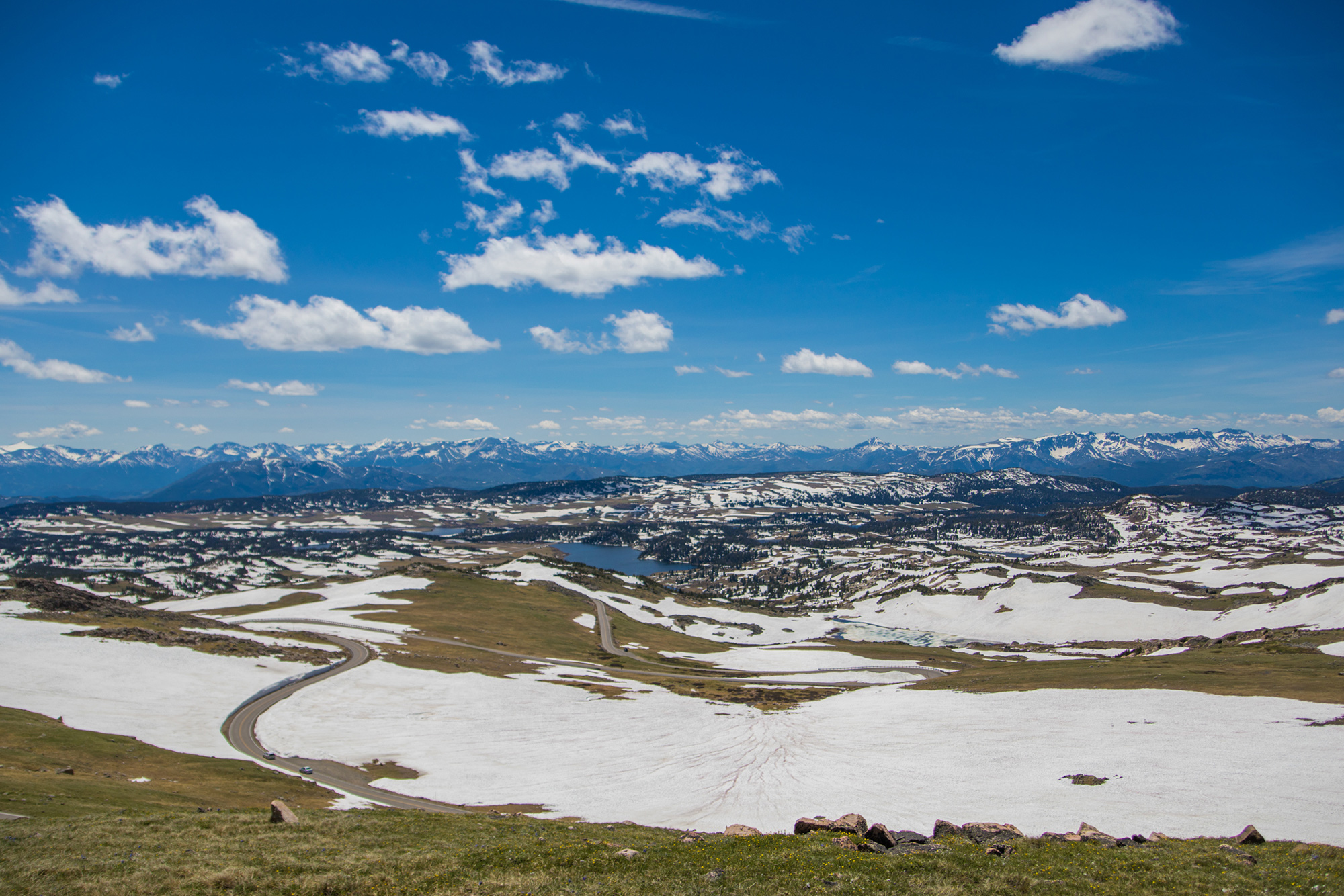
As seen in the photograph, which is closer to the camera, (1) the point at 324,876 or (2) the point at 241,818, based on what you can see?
(1) the point at 324,876

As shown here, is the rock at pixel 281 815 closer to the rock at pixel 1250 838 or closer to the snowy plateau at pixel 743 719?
the snowy plateau at pixel 743 719

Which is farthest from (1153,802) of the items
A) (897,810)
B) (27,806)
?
(27,806)

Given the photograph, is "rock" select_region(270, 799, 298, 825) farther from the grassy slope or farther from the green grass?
the grassy slope

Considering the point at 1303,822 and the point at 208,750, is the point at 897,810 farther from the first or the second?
the point at 208,750

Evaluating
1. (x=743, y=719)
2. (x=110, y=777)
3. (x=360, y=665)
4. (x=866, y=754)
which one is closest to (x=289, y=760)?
(x=110, y=777)

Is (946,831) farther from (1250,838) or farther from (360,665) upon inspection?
(360,665)

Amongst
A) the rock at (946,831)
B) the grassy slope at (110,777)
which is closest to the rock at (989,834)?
the rock at (946,831)

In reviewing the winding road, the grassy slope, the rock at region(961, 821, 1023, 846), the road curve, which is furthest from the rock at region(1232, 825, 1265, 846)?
the grassy slope
